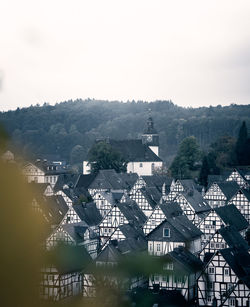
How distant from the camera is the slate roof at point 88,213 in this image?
4020 cm

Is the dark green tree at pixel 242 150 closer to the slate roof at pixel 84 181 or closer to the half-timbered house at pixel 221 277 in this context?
the slate roof at pixel 84 181

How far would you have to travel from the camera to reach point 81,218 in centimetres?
3988

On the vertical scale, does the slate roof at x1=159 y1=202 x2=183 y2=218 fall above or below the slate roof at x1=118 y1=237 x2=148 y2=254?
above

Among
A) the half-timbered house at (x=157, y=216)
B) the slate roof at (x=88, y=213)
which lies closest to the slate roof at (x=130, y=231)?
the half-timbered house at (x=157, y=216)

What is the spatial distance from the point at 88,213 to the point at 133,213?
2858 mm

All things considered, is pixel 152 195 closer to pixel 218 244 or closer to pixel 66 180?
pixel 66 180

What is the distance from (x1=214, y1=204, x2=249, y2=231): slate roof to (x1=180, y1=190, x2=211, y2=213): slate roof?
2464 millimetres

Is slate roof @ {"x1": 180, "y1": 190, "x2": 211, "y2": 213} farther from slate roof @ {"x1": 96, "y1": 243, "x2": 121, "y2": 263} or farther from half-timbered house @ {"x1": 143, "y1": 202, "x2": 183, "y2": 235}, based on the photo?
slate roof @ {"x1": 96, "y1": 243, "x2": 121, "y2": 263}

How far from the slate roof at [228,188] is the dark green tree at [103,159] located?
18.1 m

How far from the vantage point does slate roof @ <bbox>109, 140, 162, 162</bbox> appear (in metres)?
73.3

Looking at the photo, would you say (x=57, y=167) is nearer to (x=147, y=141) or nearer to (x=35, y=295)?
(x=147, y=141)

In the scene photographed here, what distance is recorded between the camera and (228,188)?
158ft

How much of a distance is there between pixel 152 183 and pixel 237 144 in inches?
445

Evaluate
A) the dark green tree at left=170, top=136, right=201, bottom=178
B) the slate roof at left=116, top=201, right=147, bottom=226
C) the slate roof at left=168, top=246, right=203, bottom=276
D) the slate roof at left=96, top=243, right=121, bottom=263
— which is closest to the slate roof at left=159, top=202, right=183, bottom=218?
→ the slate roof at left=116, top=201, right=147, bottom=226
